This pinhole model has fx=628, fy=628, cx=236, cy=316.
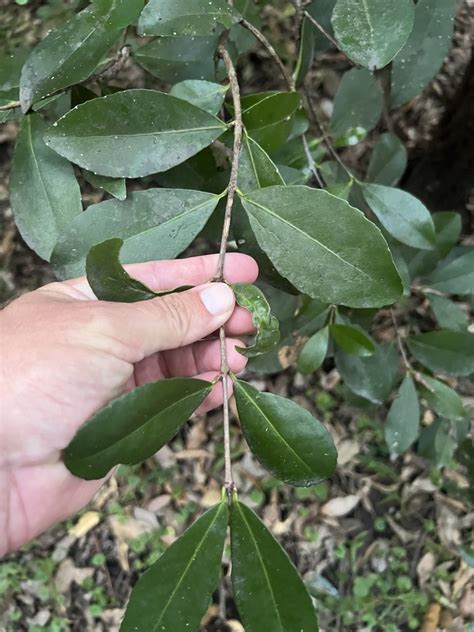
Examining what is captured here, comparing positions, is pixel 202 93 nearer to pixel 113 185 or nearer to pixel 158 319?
pixel 113 185

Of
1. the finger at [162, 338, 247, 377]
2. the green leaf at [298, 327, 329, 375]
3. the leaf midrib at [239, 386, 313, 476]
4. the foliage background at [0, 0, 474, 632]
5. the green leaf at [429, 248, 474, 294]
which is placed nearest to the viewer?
the leaf midrib at [239, 386, 313, 476]

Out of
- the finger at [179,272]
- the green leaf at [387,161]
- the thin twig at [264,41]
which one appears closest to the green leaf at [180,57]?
the thin twig at [264,41]

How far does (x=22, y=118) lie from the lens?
3.08 feet

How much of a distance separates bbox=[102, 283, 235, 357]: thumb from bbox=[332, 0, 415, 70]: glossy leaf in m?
0.32

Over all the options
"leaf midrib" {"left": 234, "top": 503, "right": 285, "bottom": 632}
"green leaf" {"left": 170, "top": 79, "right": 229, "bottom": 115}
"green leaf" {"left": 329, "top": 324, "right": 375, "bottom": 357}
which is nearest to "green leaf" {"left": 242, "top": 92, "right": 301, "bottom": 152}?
"green leaf" {"left": 170, "top": 79, "right": 229, "bottom": 115}

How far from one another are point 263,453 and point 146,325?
0.73 ft

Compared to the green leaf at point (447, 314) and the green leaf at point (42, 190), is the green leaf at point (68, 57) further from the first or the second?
the green leaf at point (447, 314)

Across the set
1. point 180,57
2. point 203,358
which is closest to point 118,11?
point 180,57

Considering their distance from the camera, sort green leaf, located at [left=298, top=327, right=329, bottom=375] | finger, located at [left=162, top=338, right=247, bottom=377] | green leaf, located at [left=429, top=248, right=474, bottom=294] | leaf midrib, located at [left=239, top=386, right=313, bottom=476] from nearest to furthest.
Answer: leaf midrib, located at [left=239, top=386, right=313, bottom=476]
finger, located at [left=162, top=338, right=247, bottom=377]
green leaf, located at [left=298, top=327, right=329, bottom=375]
green leaf, located at [left=429, top=248, right=474, bottom=294]

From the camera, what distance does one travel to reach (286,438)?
2.59ft

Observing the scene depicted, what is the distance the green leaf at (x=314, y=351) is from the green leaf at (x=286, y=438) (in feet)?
1.28

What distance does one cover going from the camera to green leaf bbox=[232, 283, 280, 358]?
737 mm

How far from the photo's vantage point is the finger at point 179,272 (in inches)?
36.4

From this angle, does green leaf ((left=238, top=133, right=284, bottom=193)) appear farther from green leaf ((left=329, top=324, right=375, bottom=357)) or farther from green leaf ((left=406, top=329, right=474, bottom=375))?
green leaf ((left=406, top=329, right=474, bottom=375))
